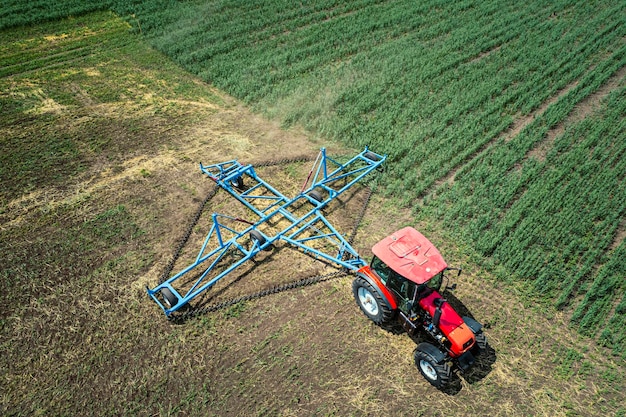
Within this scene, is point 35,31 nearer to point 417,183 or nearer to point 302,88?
point 302,88

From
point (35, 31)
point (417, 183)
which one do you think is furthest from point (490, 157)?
point (35, 31)

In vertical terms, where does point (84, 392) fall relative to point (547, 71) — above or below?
below

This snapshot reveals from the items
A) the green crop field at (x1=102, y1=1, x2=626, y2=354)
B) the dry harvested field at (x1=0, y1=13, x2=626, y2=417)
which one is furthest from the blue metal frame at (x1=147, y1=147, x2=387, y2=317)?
the green crop field at (x1=102, y1=1, x2=626, y2=354)

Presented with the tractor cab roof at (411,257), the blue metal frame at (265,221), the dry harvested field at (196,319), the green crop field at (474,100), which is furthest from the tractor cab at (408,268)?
the green crop field at (474,100)

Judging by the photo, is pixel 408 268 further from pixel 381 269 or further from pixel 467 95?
pixel 467 95

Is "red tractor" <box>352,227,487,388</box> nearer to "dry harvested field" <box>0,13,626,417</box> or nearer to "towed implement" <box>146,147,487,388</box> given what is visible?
"towed implement" <box>146,147,487,388</box>

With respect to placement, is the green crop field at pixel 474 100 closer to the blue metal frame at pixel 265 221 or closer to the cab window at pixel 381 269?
the blue metal frame at pixel 265 221
